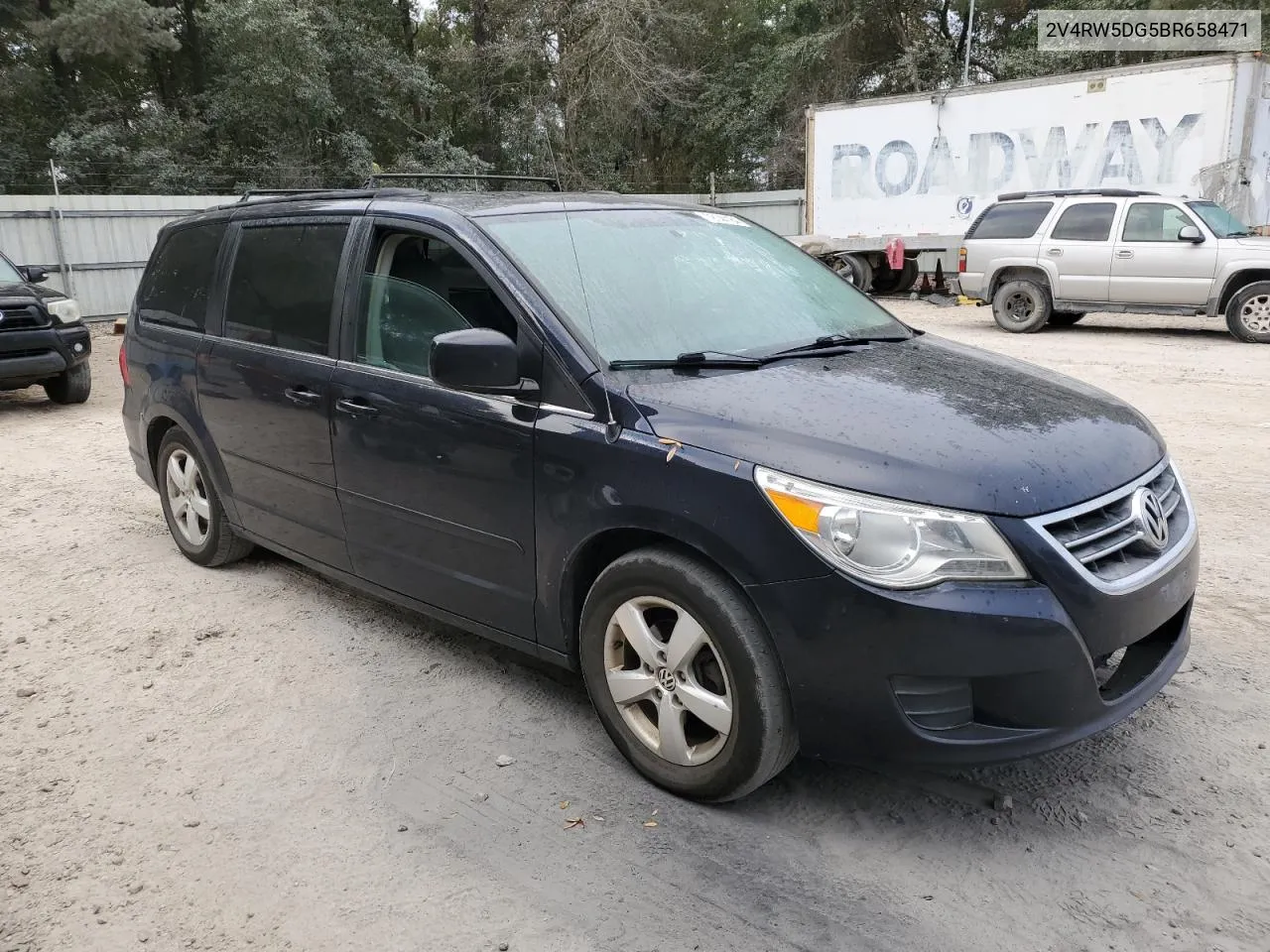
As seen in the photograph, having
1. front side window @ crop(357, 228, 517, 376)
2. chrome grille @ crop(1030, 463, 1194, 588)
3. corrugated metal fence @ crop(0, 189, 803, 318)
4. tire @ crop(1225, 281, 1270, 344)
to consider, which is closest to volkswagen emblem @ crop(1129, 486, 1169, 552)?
chrome grille @ crop(1030, 463, 1194, 588)

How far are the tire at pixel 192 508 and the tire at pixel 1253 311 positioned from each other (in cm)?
1193

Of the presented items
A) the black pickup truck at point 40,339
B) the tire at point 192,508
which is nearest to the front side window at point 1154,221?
the tire at point 192,508

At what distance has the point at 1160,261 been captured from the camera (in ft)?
41.5

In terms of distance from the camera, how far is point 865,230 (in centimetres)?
1927

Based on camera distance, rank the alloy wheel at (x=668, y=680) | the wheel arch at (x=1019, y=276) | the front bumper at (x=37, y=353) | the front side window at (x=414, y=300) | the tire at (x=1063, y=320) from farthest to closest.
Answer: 1. the tire at (x=1063, y=320)
2. the wheel arch at (x=1019, y=276)
3. the front bumper at (x=37, y=353)
4. the front side window at (x=414, y=300)
5. the alloy wheel at (x=668, y=680)

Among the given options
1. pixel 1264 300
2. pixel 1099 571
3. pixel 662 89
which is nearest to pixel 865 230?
pixel 1264 300

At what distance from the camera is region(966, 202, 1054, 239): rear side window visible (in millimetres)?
13656

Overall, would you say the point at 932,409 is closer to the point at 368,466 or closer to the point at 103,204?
the point at 368,466

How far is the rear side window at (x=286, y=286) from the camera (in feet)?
13.3

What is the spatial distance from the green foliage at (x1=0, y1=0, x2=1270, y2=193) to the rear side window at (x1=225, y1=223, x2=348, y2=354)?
1790cm

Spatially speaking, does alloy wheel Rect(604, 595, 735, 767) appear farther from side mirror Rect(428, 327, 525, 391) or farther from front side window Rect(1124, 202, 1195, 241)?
front side window Rect(1124, 202, 1195, 241)

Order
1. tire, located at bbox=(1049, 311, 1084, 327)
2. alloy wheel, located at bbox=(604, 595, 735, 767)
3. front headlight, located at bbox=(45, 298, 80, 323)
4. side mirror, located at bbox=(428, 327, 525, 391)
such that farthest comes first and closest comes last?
1. tire, located at bbox=(1049, 311, 1084, 327)
2. front headlight, located at bbox=(45, 298, 80, 323)
3. side mirror, located at bbox=(428, 327, 525, 391)
4. alloy wheel, located at bbox=(604, 595, 735, 767)

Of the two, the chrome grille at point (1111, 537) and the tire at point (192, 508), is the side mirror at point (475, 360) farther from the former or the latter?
the tire at point (192, 508)

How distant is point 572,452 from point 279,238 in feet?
6.85
